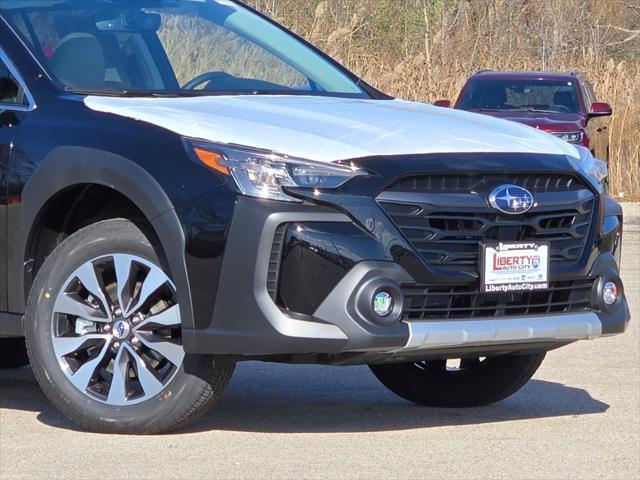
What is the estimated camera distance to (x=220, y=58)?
7.07 metres

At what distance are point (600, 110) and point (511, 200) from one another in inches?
573

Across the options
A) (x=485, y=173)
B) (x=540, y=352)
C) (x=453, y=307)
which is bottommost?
(x=540, y=352)

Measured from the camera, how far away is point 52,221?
20.4 ft

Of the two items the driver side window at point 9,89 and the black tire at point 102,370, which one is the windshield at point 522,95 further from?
the black tire at point 102,370

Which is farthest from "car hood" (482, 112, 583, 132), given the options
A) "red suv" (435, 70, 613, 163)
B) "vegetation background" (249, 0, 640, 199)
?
"vegetation background" (249, 0, 640, 199)

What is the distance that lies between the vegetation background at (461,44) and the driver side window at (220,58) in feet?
50.4

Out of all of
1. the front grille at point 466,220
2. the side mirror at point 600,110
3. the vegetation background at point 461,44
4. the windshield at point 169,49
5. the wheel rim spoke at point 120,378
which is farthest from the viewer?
the vegetation background at point 461,44

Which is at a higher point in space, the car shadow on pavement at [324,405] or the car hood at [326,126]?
the car hood at [326,126]

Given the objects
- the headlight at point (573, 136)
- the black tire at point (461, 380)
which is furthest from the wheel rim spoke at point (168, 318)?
→ the headlight at point (573, 136)

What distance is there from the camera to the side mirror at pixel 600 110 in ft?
65.3

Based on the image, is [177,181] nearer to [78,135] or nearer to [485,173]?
[78,135]

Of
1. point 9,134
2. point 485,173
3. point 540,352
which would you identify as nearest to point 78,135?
point 9,134

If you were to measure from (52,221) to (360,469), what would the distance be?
168cm

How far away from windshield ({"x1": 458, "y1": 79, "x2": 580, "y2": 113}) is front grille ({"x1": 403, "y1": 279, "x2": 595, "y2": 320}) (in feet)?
48.4
